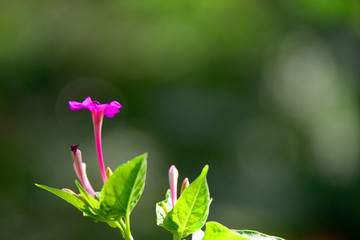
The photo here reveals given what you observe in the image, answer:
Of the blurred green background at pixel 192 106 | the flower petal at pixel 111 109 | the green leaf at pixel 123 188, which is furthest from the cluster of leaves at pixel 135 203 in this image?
the blurred green background at pixel 192 106

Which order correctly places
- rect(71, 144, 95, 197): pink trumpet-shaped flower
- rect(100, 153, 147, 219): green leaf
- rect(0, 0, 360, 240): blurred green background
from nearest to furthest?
rect(100, 153, 147, 219): green leaf, rect(71, 144, 95, 197): pink trumpet-shaped flower, rect(0, 0, 360, 240): blurred green background

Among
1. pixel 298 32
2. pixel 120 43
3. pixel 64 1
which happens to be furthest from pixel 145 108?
pixel 298 32

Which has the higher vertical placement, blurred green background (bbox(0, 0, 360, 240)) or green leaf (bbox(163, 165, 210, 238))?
blurred green background (bbox(0, 0, 360, 240))

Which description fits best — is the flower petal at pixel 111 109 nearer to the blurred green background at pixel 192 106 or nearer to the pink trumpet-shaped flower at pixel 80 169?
the pink trumpet-shaped flower at pixel 80 169

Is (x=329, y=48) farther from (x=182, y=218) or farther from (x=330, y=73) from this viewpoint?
(x=182, y=218)

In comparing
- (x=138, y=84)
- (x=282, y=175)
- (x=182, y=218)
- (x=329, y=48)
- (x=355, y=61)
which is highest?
(x=329, y=48)

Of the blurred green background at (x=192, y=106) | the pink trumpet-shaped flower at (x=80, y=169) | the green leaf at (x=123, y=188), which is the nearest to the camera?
the green leaf at (x=123, y=188)

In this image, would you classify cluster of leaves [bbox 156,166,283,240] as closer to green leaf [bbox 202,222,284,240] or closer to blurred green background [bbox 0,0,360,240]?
green leaf [bbox 202,222,284,240]

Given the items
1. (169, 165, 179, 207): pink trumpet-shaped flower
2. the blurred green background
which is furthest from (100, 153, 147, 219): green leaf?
the blurred green background
